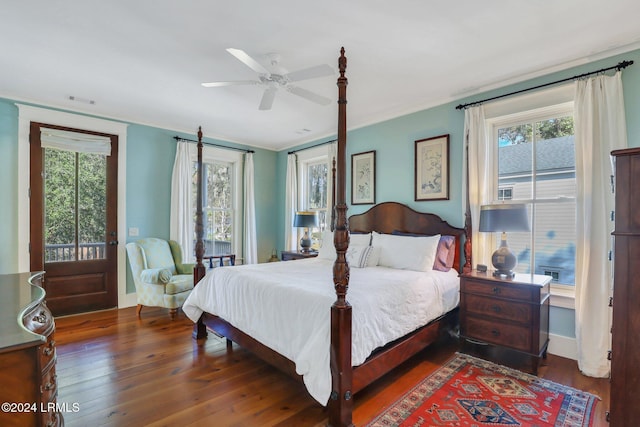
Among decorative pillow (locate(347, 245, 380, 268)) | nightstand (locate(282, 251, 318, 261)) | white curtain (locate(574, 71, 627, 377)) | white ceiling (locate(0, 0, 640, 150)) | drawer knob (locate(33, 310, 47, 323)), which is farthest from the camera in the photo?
nightstand (locate(282, 251, 318, 261))

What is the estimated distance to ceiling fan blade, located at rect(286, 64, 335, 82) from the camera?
227 cm

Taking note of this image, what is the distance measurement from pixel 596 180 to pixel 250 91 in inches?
133

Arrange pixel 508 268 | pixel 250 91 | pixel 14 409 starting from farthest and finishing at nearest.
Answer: pixel 250 91 → pixel 508 268 → pixel 14 409

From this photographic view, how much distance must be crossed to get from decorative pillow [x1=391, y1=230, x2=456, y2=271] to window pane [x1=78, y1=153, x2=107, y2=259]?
14.3 feet

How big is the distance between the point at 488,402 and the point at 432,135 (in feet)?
9.14

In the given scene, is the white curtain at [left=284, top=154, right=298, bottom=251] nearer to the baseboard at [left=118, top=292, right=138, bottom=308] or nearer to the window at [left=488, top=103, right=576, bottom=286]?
the baseboard at [left=118, top=292, right=138, bottom=308]

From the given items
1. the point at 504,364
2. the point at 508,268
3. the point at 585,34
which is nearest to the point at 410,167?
the point at 508,268

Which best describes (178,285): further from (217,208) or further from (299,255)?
(217,208)

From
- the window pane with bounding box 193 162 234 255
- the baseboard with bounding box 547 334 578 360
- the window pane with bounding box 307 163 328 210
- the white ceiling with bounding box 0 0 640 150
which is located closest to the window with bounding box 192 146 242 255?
the window pane with bounding box 193 162 234 255

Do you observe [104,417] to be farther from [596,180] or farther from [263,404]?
[596,180]

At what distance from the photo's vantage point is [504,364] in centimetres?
268

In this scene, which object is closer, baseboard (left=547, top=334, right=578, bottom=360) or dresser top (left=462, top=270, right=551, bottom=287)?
dresser top (left=462, top=270, right=551, bottom=287)

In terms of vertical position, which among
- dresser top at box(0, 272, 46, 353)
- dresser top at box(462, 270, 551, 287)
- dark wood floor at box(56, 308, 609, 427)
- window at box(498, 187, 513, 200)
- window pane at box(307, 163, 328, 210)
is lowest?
dark wood floor at box(56, 308, 609, 427)

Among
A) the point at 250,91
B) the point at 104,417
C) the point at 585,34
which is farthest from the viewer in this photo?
the point at 250,91
